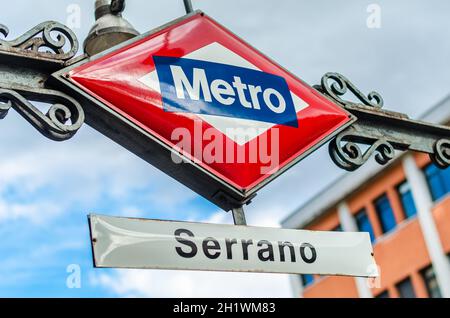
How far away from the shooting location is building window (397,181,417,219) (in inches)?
1041

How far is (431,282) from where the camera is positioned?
25391mm

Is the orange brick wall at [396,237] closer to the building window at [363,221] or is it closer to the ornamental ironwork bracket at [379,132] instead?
the building window at [363,221]

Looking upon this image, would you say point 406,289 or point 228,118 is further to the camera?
point 406,289

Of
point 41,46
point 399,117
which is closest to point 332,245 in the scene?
point 399,117

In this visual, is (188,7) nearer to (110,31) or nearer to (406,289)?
(110,31)

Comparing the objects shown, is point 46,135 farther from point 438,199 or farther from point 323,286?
point 323,286

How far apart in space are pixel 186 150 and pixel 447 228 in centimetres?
2203

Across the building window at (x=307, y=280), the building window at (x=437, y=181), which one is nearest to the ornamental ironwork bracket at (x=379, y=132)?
the building window at (x=437, y=181)

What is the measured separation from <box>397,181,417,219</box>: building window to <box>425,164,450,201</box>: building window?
2.53 ft

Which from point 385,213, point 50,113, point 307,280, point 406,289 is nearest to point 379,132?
point 50,113

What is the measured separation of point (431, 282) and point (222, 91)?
22229mm

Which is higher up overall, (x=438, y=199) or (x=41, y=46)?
(x=438, y=199)

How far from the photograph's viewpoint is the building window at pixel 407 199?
86.8ft

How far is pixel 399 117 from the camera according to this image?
4766 mm
